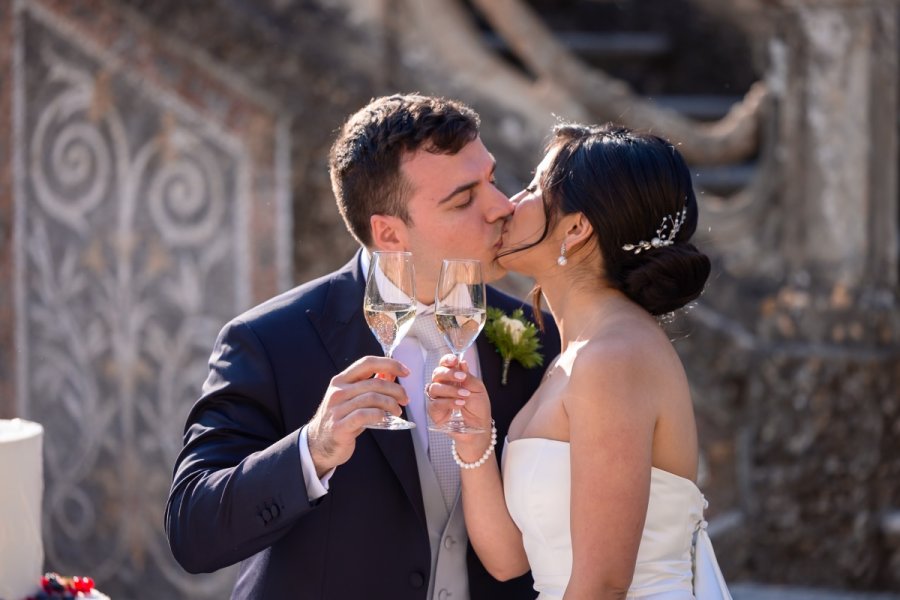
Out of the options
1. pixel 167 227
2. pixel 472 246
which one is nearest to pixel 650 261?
pixel 472 246

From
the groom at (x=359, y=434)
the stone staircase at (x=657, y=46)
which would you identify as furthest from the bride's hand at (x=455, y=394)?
the stone staircase at (x=657, y=46)

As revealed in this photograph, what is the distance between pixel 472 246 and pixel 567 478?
741mm

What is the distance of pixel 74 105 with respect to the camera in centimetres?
643

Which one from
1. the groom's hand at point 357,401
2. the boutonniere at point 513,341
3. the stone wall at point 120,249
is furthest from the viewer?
the stone wall at point 120,249

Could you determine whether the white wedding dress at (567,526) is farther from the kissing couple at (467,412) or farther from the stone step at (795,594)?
the stone step at (795,594)

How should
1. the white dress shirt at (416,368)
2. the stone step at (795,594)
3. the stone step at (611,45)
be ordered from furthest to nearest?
1. the stone step at (611,45)
2. the stone step at (795,594)
3. the white dress shirt at (416,368)

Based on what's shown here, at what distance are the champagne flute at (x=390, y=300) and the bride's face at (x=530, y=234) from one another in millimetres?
431

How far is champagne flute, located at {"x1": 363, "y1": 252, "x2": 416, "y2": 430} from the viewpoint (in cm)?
287

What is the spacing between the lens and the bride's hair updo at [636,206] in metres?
3.10

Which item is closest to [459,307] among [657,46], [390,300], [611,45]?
[390,300]

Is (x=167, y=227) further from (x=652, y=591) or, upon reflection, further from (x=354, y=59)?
(x=652, y=591)

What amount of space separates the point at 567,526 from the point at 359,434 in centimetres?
56

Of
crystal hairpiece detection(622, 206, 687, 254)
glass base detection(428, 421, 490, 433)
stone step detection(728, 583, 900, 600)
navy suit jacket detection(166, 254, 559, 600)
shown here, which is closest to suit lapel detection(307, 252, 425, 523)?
navy suit jacket detection(166, 254, 559, 600)

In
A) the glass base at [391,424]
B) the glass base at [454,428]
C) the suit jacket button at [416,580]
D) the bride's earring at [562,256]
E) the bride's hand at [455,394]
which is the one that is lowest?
the suit jacket button at [416,580]
